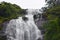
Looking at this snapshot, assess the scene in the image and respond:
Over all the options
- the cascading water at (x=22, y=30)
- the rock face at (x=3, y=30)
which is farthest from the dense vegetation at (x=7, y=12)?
the rock face at (x=3, y=30)

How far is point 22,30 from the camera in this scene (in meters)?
36.8

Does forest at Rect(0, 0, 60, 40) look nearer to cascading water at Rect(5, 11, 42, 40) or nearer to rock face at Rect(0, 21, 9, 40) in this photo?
rock face at Rect(0, 21, 9, 40)

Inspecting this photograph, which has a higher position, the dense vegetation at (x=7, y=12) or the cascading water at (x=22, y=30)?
the dense vegetation at (x=7, y=12)

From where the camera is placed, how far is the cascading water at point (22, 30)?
3547cm

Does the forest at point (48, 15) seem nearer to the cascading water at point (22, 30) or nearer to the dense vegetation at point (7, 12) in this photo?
the dense vegetation at point (7, 12)

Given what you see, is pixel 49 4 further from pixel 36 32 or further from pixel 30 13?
pixel 36 32

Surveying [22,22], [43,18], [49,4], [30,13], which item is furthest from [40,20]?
[49,4]

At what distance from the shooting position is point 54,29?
21.6 m

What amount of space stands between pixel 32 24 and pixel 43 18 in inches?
79.4

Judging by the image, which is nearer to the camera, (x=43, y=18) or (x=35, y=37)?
(x=35, y=37)

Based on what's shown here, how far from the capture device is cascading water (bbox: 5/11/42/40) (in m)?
35.5

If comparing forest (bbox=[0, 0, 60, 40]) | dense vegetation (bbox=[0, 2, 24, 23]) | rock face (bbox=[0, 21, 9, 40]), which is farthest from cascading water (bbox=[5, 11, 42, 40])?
dense vegetation (bbox=[0, 2, 24, 23])

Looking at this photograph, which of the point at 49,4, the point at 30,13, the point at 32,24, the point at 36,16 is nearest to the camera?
the point at 32,24

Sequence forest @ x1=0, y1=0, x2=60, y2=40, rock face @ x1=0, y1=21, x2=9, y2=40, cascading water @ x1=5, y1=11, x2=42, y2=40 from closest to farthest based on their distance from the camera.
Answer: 1. forest @ x1=0, y1=0, x2=60, y2=40
2. rock face @ x1=0, y1=21, x2=9, y2=40
3. cascading water @ x1=5, y1=11, x2=42, y2=40
